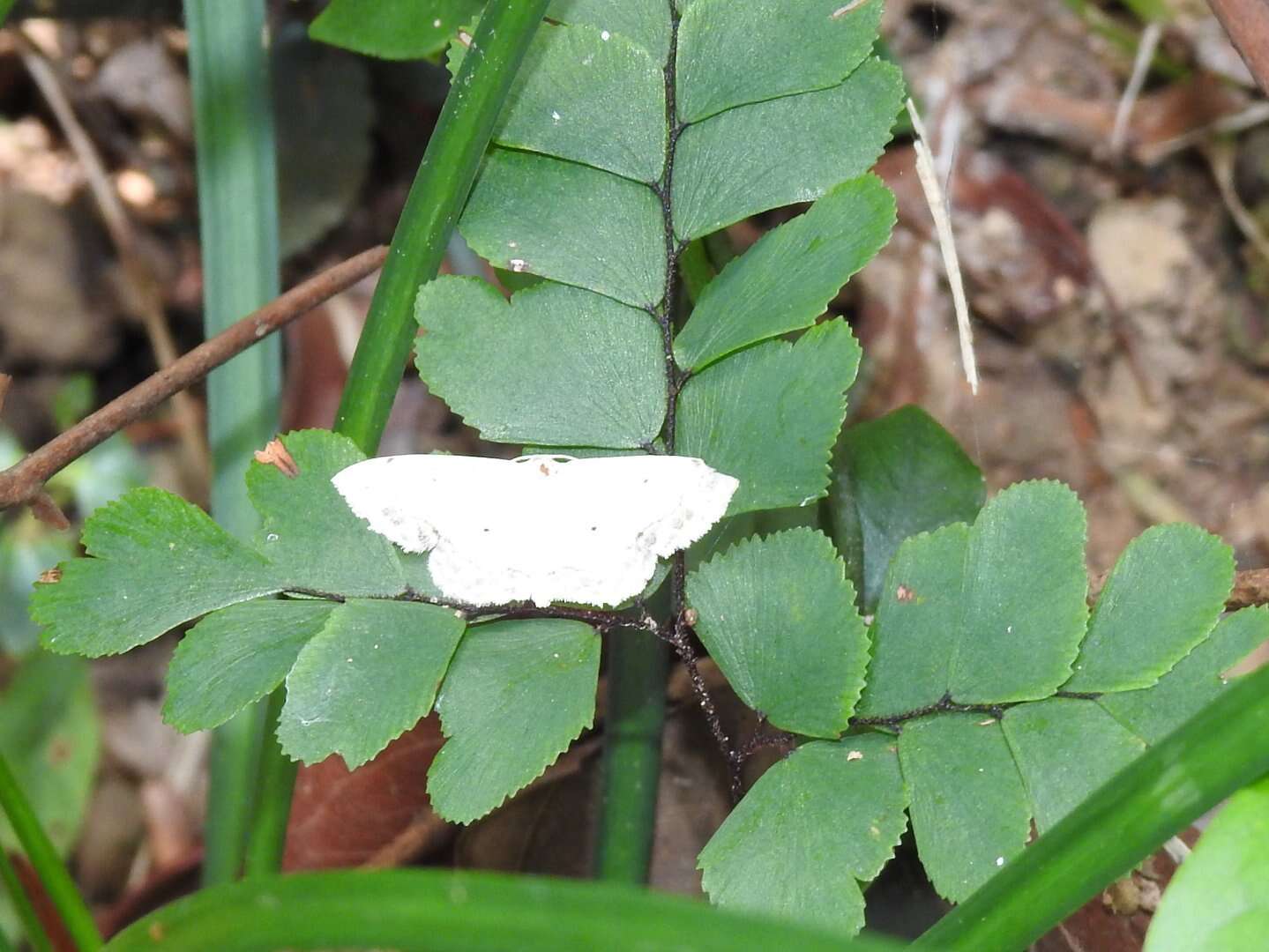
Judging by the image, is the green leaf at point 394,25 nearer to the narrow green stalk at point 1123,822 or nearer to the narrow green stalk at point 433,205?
the narrow green stalk at point 433,205

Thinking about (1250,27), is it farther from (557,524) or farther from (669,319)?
(557,524)

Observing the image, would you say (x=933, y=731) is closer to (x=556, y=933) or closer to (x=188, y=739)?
(x=556, y=933)

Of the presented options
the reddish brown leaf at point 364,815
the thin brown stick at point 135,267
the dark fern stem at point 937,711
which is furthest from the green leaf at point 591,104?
the thin brown stick at point 135,267

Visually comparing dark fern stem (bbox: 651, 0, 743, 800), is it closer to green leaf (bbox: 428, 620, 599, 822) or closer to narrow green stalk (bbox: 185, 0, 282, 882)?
green leaf (bbox: 428, 620, 599, 822)

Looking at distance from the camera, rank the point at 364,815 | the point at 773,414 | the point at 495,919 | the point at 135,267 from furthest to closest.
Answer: the point at 135,267, the point at 364,815, the point at 773,414, the point at 495,919

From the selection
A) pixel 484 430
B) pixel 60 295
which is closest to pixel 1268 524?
pixel 484 430

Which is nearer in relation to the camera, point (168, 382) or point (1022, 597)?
point (1022, 597)

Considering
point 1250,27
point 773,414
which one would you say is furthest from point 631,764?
point 1250,27
